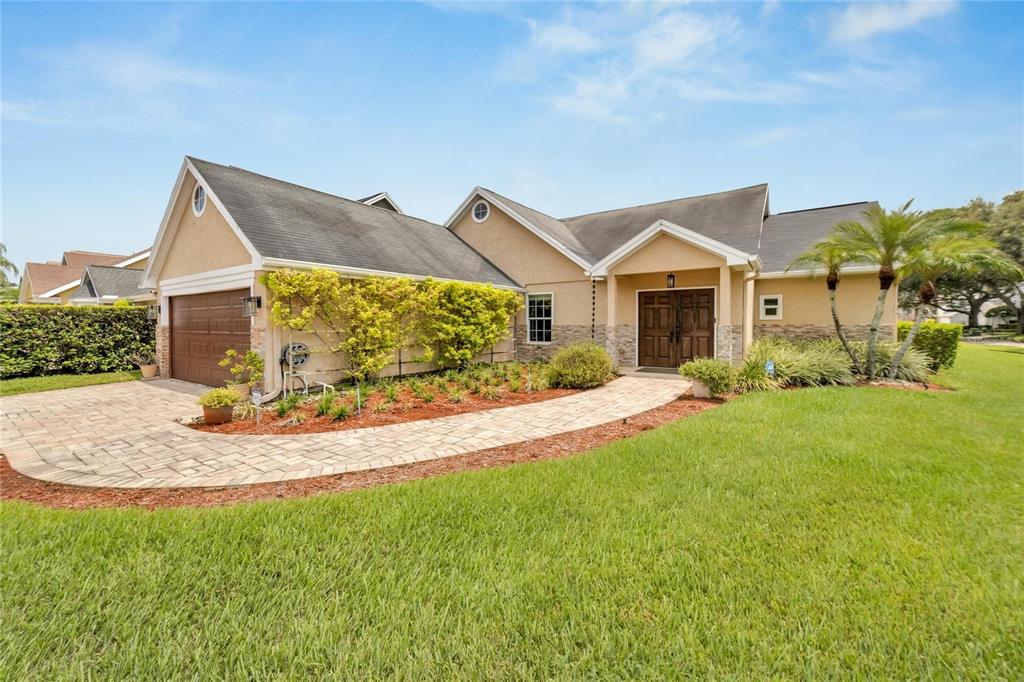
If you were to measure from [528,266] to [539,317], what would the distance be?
197cm

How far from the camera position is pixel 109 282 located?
65.6ft

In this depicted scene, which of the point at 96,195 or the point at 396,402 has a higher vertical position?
the point at 96,195

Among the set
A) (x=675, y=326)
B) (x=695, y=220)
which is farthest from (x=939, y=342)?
(x=695, y=220)

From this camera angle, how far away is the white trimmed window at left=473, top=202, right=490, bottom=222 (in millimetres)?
16672

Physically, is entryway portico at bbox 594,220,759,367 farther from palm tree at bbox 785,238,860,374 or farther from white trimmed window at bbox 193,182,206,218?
white trimmed window at bbox 193,182,206,218

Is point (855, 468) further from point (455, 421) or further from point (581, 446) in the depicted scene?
point (455, 421)

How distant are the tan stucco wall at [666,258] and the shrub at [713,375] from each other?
3.58m

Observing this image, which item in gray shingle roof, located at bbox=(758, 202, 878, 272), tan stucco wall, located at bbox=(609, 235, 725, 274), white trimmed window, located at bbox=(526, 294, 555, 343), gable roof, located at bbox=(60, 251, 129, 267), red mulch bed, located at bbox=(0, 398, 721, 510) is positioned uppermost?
gable roof, located at bbox=(60, 251, 129, 267)

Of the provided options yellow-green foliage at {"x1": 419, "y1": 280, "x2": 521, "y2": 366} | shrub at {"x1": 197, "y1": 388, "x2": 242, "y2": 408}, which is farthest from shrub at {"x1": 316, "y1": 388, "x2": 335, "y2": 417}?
A: yellow-green foliage at {"x1": 419, "y1": 280, "x2": 521, "y2": 366}

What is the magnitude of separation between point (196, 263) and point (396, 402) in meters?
7.67

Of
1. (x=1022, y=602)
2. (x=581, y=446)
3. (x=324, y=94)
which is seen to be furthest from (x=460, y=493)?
(x=324, y=94)

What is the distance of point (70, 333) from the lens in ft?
43.6

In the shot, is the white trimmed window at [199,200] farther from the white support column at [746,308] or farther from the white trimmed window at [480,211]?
the white support column at [746,308]

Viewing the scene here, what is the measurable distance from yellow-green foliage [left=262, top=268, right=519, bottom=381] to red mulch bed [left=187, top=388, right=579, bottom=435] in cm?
159
